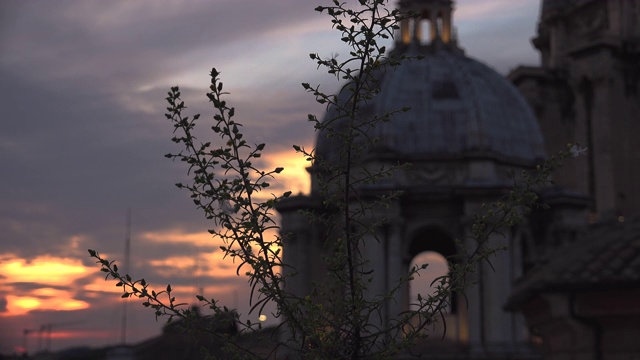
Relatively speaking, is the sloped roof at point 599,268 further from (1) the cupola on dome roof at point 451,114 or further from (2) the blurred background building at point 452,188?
(1) the cupola on dome roof at point 451,114

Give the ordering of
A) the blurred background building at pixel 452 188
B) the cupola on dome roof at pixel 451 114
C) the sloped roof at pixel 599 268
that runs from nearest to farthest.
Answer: the sloped roof at pixel 599 268
the blurred background building at pixel 452 188
the cupola on dome roof at pixel 451 114

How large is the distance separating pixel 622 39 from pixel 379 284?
36803 mm

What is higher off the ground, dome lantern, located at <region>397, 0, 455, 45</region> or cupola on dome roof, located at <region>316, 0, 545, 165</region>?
dome lantern, located at <region>397, 0, 455, 45</region>

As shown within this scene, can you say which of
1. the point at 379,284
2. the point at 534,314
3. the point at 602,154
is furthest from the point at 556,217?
the point at 534,314

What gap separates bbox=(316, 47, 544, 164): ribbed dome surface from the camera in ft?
236

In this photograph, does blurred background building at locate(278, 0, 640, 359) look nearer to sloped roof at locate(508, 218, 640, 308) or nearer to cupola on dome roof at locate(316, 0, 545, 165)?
cupola on dome roof at locate(316, 0, 545, 165)

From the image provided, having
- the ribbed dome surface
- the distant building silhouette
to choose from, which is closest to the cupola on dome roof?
the ribbed dome surface

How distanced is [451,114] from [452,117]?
263 mm

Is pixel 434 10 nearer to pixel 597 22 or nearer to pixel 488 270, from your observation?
pixel 488 270

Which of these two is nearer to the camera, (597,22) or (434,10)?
(434,10)

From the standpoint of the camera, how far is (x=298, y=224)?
2778 inches

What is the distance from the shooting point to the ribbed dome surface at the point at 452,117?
71.9m

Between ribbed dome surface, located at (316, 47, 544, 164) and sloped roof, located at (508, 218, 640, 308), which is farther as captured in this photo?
ribbed dome surface, located at (316, 47, 544, 164)

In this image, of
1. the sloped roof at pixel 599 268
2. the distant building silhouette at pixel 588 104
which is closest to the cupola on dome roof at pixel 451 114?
the distant building silhouette at pixel 588 104
